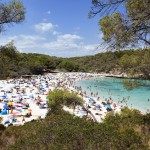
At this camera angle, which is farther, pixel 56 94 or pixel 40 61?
pixel 40 61

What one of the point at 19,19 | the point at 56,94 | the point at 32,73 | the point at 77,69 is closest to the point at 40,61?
the point at 32,73

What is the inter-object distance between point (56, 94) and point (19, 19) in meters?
20.2

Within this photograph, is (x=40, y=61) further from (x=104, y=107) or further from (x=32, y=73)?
(x=104, y=107)

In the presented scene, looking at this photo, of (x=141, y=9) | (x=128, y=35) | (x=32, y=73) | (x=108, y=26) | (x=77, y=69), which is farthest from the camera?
(x=77, y=69)

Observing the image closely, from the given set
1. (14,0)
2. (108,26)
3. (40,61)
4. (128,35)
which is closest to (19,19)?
(14,0)

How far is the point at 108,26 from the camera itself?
30.9 feet

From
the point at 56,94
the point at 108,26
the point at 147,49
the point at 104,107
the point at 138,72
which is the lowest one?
the point at 104,107

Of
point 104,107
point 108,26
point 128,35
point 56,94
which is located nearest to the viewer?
point 128,35

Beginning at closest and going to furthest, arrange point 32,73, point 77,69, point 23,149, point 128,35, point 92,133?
point 23,149
point 92,133
point 128,35
point 32,73
point 77,69

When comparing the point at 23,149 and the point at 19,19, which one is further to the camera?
the point at 19,19

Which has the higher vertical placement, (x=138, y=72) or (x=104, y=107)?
(x=138, y=72)

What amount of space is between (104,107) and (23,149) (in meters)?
37.9

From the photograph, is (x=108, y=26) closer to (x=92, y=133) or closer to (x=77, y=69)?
(x=92, y=133)

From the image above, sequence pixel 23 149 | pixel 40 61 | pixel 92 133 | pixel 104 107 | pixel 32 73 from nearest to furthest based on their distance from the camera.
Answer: pixel 23 149, pixel 92 133, pixel 104 107, pixel 32 73, pixel 40 61
